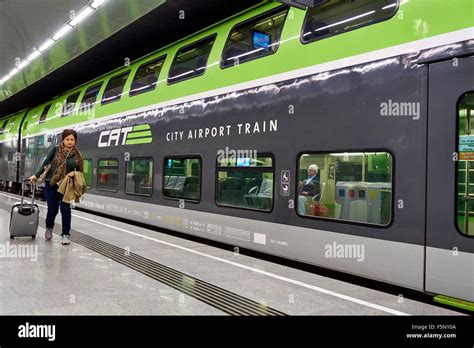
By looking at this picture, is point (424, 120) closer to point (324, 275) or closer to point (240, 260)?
point (324, 275)

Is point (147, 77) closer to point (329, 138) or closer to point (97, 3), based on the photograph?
point (97, 3)

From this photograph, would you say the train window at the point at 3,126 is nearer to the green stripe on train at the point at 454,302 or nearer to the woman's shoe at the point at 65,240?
the woman's shoe at the point at 65,240

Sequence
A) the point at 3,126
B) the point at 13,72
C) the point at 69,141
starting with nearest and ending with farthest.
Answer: the point at 69,141, the point at 13,72, the point at 3,126

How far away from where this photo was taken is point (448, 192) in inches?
152

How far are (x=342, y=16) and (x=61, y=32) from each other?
8.00 m

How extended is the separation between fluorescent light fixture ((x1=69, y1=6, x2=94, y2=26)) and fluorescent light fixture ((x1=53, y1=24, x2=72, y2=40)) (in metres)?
0.33

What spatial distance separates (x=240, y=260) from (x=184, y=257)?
2.63ft

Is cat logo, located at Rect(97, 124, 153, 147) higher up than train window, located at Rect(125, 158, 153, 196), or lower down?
higher up

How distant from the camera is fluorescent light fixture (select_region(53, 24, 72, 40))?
10.1 m

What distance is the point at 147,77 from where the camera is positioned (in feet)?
30.2

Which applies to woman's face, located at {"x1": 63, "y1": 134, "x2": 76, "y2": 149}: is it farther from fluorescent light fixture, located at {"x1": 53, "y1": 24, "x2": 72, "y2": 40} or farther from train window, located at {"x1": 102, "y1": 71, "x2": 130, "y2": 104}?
fluorescent light fixture, located at {"x1": 53, "y1": 24, "x2": 72, "y2": 40}

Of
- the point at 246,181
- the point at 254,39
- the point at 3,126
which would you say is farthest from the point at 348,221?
the point at 3,126

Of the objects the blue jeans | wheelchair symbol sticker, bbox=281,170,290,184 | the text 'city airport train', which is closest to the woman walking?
the blue jeans
